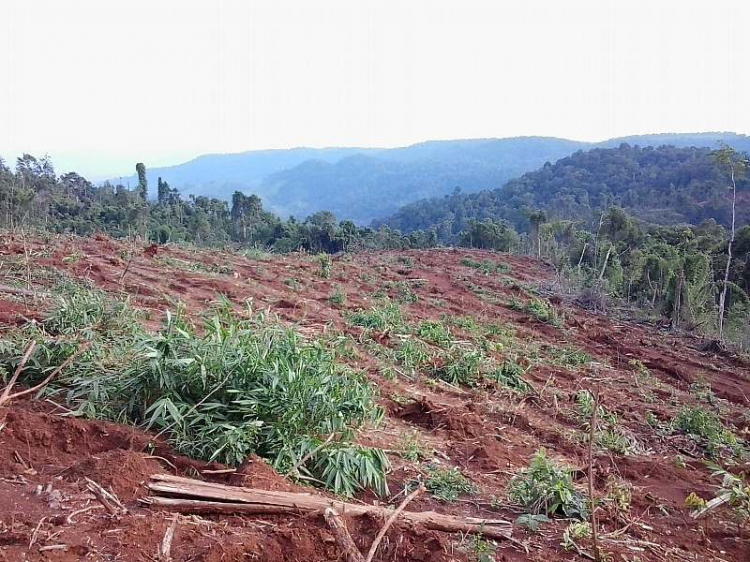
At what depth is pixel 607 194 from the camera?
164ft

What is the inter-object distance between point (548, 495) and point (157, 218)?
25.0 m

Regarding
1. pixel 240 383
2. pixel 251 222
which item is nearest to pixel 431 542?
pixel 240 383

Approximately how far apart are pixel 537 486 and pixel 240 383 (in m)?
1.55

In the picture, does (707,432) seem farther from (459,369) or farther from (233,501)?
(233,501)

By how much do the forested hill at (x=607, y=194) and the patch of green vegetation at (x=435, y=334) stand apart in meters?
34.8

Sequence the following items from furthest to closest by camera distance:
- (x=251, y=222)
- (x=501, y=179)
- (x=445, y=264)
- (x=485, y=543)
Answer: (x=501, y=179) < (x=251, y=222) < (x=445, y=264) < (x=485, y=543)

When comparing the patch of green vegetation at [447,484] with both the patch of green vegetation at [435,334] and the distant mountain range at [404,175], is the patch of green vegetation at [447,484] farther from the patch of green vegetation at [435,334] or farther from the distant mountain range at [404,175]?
the distant mountain range at [404,175]

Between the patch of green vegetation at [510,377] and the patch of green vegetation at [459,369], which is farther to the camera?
the patch of green vegetation at [510,377]

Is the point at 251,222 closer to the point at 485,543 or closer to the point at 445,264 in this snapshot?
the point at 445,264

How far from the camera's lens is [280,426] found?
260 centimetres

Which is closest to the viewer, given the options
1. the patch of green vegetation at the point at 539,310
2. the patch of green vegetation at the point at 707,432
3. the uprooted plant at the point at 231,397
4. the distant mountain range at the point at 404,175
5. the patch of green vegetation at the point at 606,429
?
the uprooted plant at the point at 231,397

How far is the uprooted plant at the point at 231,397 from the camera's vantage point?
2527 millimetres

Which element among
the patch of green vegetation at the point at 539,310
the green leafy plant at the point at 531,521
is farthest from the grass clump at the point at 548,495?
the patch of green vegetation at the point at 539,310

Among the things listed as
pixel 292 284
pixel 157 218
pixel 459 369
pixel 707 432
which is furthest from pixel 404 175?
pixel 707 432
